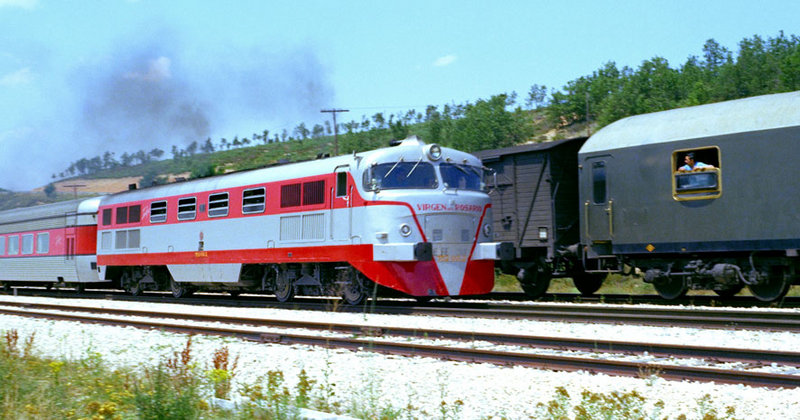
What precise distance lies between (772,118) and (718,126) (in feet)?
3.13

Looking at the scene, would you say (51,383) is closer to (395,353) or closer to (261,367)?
(261,367)

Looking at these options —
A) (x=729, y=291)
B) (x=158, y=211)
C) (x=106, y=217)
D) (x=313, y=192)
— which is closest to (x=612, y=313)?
(x=729, y=291)

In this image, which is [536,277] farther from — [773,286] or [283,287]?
[283,287]

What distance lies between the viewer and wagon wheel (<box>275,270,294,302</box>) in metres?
17.3

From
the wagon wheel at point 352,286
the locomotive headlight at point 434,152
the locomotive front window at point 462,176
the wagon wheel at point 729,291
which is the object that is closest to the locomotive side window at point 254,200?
the wagon wheel at point 352,286

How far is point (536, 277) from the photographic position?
1844cm

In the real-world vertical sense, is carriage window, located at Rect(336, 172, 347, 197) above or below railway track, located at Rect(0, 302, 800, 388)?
above

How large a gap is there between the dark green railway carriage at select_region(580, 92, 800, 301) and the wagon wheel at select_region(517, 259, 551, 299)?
2.24 m

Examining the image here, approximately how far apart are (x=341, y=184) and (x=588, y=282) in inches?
286

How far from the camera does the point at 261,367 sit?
30.1 feet

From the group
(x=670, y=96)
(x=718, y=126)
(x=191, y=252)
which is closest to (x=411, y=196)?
(x=718, y=126)

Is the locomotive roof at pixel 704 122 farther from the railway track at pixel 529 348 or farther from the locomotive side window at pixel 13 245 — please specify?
the locomotive side window at pixel 13 245

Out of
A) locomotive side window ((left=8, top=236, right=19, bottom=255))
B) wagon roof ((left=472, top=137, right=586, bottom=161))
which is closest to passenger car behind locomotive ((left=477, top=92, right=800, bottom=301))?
wagon roof ((left=472, top=137, right=586, bottom=161))

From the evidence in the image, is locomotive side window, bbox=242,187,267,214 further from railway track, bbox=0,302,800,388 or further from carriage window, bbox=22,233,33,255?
carriage window, bbox=22,233,33,255
